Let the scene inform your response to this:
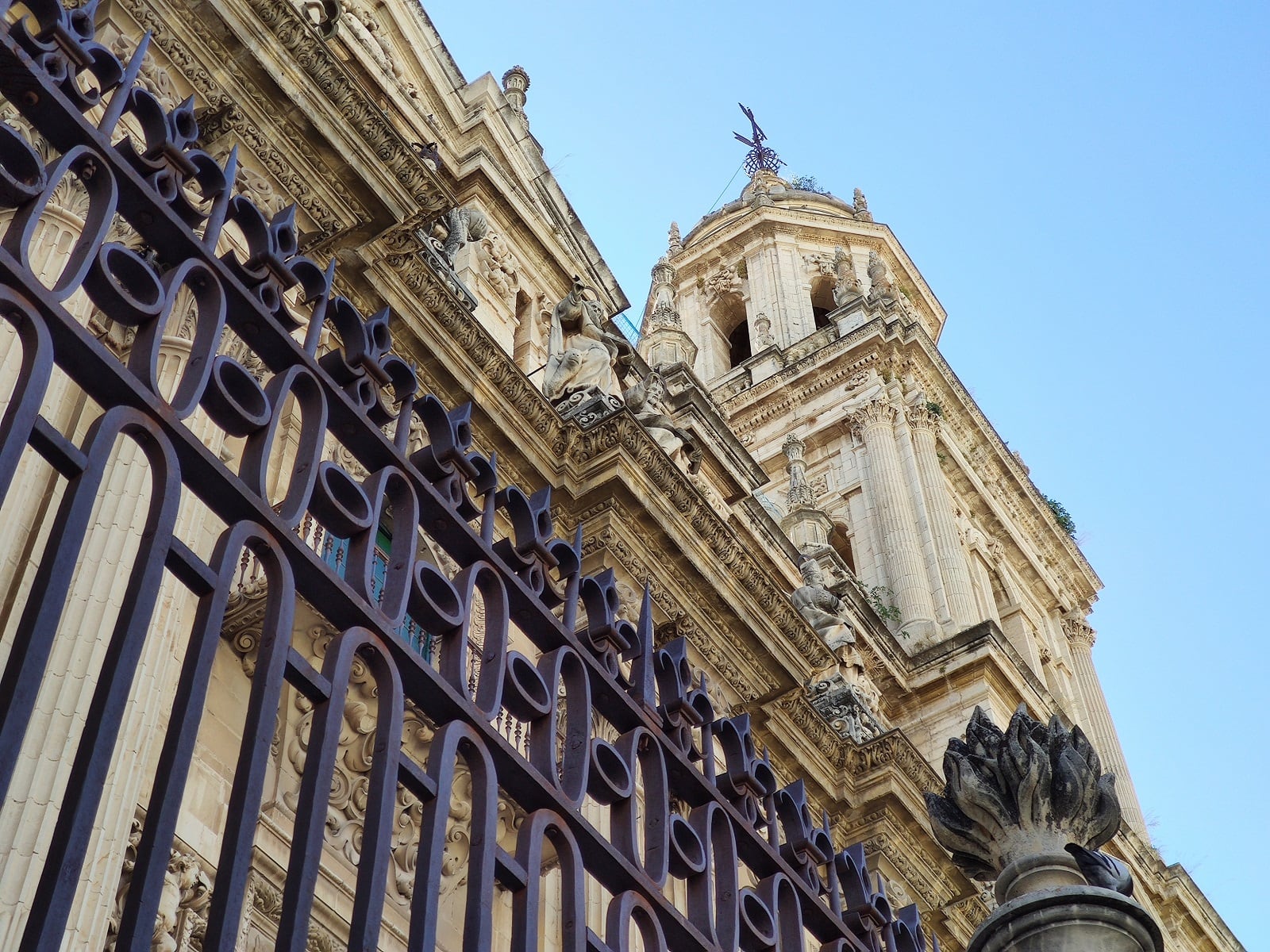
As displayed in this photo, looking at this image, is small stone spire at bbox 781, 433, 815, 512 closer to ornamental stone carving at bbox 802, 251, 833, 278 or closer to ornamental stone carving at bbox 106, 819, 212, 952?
ornamental stone carving at bbox 802, 251, 833, 278

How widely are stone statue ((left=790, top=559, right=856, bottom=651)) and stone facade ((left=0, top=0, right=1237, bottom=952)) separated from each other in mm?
84

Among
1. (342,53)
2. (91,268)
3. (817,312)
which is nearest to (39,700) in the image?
(91,268)

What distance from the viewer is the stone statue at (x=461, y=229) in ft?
48.6

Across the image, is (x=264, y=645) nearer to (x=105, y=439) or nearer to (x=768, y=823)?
(x=105, y=439)

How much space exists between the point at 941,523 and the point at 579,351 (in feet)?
46.0

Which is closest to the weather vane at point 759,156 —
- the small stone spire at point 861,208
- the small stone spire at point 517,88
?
the small stone spire at point 861,208

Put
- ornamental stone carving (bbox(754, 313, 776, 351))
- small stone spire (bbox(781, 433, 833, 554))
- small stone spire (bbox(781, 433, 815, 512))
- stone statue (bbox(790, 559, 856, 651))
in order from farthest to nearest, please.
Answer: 1. ornamental stone carving (bbox(754, 313, 776, 351))
2. small stone spire (bbox(781, 433, 815, 512))
3. small stone spire (bbox(781, 433, 833, 554))
4. stone statue (bbox(790, 559, 856, 651))

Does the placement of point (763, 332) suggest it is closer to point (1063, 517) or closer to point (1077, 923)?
point (1063, 517)

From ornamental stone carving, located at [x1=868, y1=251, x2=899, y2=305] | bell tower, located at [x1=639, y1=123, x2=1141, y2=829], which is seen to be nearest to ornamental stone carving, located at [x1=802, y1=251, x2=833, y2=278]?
bell tower, located at [x1=639, y1=123, x2=1141, y2=829]

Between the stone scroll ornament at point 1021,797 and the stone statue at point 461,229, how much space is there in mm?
9916

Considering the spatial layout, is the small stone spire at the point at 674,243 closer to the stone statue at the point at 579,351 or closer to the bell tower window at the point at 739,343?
the bell tower window at the point at 739,343

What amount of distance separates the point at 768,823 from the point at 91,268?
2464 mm

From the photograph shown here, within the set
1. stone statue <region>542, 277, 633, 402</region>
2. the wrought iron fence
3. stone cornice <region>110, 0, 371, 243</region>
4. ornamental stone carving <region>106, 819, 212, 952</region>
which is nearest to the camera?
the wrought iron fence

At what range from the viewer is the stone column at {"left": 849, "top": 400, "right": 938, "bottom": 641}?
2520 cm
